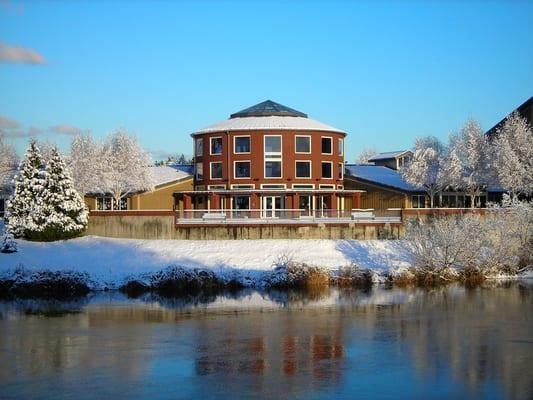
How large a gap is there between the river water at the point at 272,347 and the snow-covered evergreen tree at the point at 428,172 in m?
26.1

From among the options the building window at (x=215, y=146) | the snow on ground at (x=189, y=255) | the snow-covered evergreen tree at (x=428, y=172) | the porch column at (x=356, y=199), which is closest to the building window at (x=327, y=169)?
the porch column at (x=356, y=199)

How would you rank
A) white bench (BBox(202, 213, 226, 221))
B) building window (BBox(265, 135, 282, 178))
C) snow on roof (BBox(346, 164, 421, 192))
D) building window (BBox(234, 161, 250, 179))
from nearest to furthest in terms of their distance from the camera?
1. white bench (BBox(202, 213, 226, 221))
2. building window (BBox(265, 135, 282, 178))
3. building window (BBox(234, 161, 250, 179))
4. snow on roof (BBox(346, 164, 421, 192))

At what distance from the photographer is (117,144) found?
206 feet

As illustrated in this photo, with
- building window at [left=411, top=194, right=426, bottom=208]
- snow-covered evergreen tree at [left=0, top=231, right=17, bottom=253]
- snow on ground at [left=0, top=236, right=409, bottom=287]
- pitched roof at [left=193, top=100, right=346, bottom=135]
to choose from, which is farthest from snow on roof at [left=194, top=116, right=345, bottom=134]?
snow-covered evergreen tree at [left=0, top=231, right=17, bottom=253]

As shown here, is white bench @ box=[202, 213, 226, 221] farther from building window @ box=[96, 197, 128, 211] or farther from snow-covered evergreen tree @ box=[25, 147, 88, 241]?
building window @ box=[96, 197, 128, 211]

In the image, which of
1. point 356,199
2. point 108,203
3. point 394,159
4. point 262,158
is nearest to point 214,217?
point 262,158

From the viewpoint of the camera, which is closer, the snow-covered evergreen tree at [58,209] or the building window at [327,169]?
the snow-covered evergreen tree at [58,209]

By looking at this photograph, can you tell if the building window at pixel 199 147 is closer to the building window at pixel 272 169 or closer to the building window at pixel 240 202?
the building window at pixel 240 202

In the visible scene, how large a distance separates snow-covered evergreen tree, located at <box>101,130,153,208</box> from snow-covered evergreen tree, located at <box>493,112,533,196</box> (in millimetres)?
26725

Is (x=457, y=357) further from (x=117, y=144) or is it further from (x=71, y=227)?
(x=117, y=144)

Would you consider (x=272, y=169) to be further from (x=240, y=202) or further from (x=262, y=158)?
(x=240, y=202)

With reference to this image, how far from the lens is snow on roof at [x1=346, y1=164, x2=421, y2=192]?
63.9 meters

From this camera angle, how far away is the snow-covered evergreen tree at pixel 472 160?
59.4 metres

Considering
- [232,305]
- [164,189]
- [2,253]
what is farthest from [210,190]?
[232,305]
